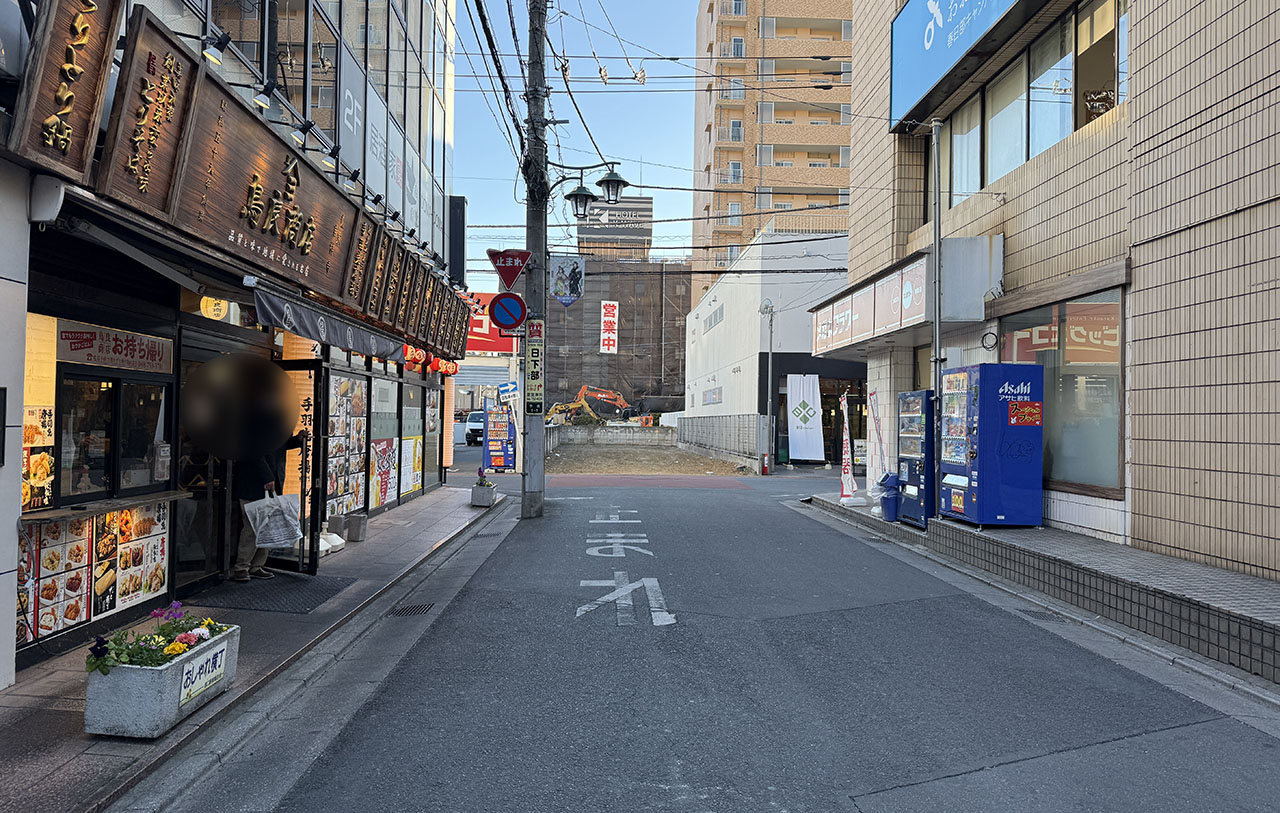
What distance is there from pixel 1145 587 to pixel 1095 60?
6.94 metres

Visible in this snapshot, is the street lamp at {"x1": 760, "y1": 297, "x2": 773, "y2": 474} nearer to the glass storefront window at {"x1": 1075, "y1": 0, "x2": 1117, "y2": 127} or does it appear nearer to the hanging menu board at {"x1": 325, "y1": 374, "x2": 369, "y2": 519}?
the hanging menu board at {"x1": 325, "y1": 374, "x2": 369, "y2": 519}

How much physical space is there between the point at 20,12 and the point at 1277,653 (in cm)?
885

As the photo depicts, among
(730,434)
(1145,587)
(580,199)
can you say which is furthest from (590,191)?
(730,434)

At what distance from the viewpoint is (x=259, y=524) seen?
26.4ft

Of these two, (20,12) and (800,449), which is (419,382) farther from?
(800,449)

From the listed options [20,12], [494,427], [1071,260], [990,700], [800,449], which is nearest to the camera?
[20,12]

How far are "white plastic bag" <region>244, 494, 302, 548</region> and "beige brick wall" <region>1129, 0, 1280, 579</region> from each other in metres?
8.86

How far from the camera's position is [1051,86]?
11.4m

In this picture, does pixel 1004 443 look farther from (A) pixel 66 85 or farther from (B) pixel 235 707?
(A) pixel 66 85

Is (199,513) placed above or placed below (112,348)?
below

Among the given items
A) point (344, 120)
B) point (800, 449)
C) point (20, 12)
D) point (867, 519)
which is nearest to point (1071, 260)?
point (867, 519)

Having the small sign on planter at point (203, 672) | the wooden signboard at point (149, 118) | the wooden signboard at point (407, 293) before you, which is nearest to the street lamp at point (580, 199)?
the wooden signboard at point (407, 293)

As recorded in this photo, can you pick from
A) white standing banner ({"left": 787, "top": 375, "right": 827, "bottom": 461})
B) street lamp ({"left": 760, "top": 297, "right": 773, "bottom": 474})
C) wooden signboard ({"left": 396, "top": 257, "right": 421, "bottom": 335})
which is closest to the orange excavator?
street lamp ({"left": 760, "top": 297, "right": 773, "bottom": 474})

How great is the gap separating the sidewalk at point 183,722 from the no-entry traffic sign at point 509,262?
5.95 metres
